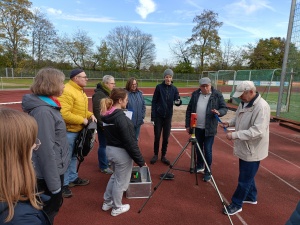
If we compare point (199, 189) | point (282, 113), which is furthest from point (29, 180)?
point (282, 113)

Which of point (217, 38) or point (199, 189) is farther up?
point (217, 38)

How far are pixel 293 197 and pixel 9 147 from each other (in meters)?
4.16

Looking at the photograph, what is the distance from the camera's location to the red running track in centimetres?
291

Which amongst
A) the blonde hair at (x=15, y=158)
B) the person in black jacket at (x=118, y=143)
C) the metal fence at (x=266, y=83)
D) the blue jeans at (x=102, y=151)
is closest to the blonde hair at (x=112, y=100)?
the person in black jacket at (x=118, y=143)

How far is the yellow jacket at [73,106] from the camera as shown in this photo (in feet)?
9.71

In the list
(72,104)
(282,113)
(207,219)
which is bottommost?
(207,219)

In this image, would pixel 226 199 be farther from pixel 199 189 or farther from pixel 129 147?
pixel 129 147

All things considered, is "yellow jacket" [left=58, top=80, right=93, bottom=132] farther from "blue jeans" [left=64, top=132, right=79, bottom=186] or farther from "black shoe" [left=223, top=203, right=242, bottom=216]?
"black shoe" [left=223, top=203, right=242, bottom=216]

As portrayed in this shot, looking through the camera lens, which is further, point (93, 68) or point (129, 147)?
point (93, 68)

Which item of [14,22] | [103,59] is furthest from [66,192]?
[103,59]

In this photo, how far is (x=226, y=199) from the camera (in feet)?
11.3

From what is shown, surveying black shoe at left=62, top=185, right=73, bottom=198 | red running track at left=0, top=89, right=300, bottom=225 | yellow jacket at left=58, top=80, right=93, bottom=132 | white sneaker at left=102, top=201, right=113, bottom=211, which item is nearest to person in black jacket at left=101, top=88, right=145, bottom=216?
white sneaker at left=102, top=201, right=113, bottom=211

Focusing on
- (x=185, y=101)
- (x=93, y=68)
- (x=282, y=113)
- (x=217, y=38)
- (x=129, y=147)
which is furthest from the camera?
(x=93, y=68)

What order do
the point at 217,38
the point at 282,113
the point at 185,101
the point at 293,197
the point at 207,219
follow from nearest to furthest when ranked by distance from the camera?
1. the point at 207,219
2. the point at 293,197
3. the point at 282,113
4. the point at 185,101
5. the point at 217,38
